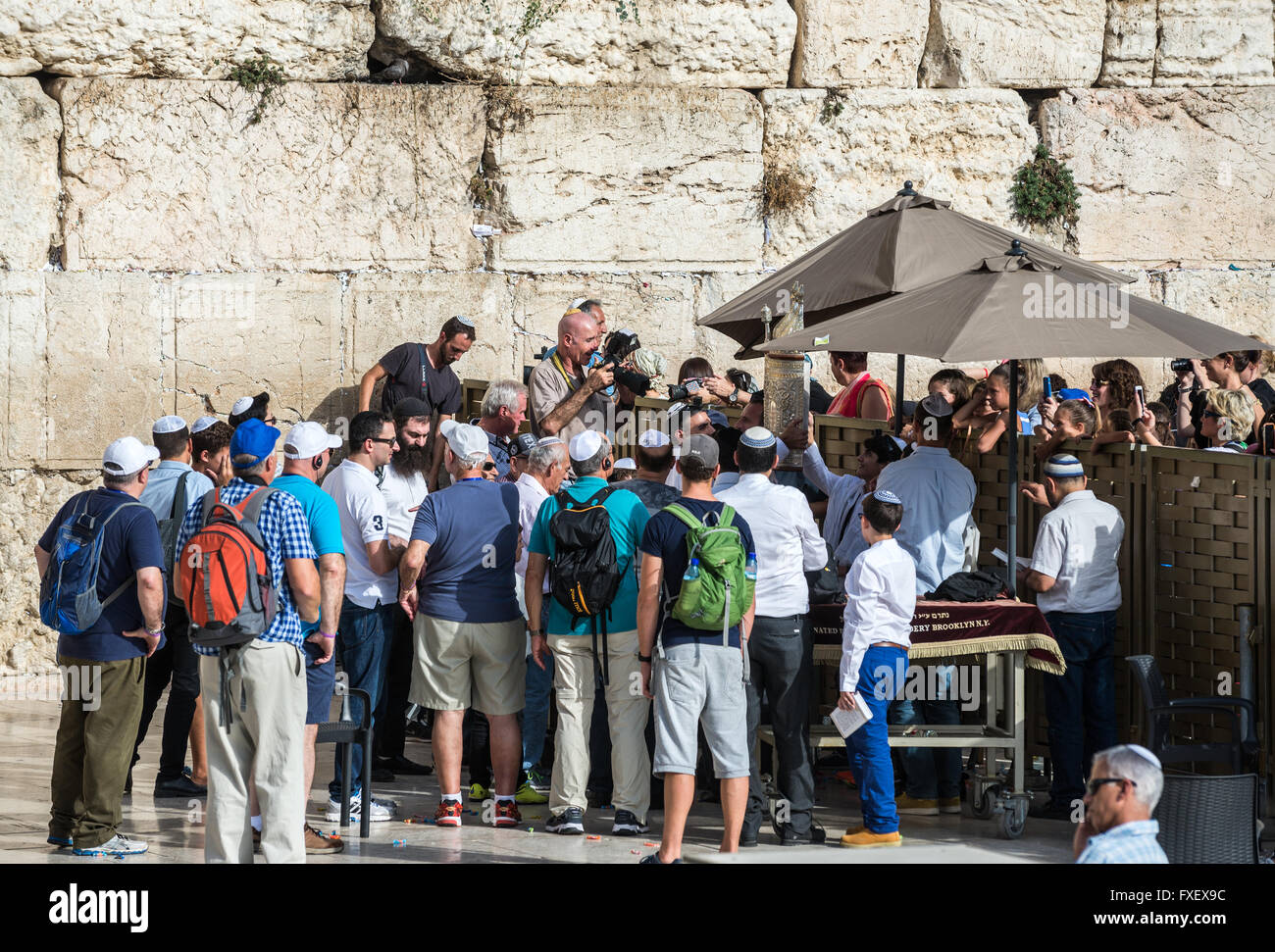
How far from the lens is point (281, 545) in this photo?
234 inches

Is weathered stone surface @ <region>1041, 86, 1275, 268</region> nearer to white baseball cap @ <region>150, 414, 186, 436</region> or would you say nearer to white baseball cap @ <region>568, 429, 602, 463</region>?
white baseball cap @ <region>568, 429, 602, 463</region>

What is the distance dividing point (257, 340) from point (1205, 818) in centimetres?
730

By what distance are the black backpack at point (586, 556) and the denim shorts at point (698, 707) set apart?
612mm

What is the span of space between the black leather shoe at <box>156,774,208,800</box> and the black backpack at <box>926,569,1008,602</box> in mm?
3760

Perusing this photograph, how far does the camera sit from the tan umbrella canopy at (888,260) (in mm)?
8719

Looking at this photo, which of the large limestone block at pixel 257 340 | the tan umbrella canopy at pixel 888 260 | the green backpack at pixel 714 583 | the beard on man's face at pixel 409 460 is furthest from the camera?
the large limestone block at pixel 257 340

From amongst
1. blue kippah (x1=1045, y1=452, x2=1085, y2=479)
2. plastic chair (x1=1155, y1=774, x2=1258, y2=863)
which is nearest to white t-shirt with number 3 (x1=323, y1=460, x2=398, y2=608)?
blue kippah (x1=1045, y1=452, x2=1085, y2=479)

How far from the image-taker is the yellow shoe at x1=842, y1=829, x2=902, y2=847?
6.79m

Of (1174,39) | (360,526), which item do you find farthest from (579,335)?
(1174,39)

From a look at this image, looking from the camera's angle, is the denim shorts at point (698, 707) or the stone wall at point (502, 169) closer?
the denim shorts at point (698, 707)

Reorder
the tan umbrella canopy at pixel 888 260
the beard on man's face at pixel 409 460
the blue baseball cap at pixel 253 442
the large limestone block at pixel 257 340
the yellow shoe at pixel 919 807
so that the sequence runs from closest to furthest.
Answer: the blue baseball cap at pixel 253 442
the yellow shoe at pixel 919 807
the beard on man's face at pixel 409 460
the tan umbrella canopy at pixel 888 260
the large limestone block at pixel 257 340

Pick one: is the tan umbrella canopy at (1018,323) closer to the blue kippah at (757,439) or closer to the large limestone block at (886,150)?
the blue kippah at (757,439)

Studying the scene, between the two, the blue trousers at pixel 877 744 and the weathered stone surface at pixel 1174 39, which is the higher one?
the weathered stone surface at pixel 1174 39

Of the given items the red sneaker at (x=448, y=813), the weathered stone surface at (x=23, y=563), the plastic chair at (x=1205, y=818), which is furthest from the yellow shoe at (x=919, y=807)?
the weathered stone surface at (x=23, y=563)
